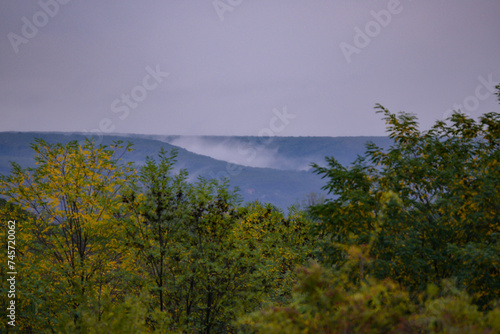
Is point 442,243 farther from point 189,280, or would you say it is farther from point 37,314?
point 37,314

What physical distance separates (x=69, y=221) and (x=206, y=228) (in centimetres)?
515

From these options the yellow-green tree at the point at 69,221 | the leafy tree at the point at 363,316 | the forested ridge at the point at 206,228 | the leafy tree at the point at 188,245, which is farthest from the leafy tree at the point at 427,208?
the yellow-green tree at the point at 69,221

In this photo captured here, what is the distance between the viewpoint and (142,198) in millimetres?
12492

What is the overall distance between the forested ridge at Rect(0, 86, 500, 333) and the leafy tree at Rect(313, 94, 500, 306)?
40 mm

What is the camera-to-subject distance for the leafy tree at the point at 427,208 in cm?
819

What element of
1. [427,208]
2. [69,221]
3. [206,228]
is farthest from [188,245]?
→ [427,208]

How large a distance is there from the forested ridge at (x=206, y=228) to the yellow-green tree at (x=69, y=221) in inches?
2.0

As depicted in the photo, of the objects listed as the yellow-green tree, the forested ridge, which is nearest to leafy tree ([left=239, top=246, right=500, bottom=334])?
the forested ridge

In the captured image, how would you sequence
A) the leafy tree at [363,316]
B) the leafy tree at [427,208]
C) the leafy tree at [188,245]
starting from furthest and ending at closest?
1. the leafy tree at [188,245]
2. the leafy tree at [427,208]
3. the leafy tree at [363,316]

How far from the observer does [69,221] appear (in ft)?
41.1

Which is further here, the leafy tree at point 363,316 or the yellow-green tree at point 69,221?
the yellow-green tree at point 69,221

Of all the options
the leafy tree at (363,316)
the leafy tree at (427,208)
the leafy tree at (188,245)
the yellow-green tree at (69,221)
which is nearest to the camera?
the leafy tree at (363,316)

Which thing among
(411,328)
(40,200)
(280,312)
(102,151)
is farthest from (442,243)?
(40,200)

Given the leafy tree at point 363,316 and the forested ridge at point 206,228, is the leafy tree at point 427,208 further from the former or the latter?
the leafy tree at point 363,316
